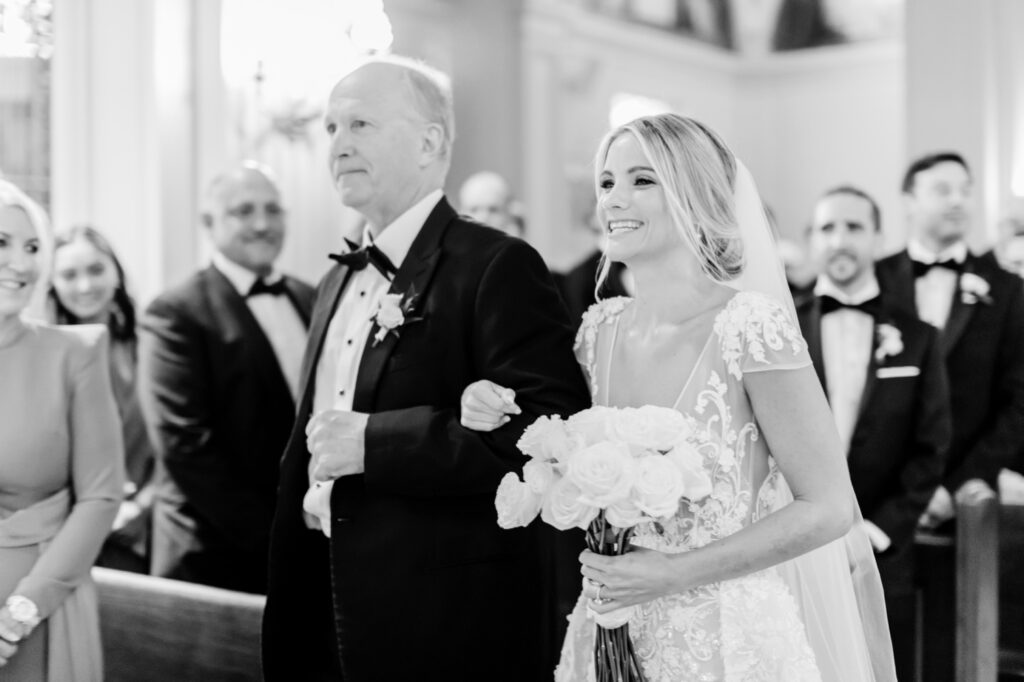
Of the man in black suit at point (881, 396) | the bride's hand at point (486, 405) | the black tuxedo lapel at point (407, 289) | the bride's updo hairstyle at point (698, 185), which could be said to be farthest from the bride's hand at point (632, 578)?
the man in black suit at point (881, 396)

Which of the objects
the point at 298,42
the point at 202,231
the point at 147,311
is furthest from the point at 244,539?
the point at 298,42

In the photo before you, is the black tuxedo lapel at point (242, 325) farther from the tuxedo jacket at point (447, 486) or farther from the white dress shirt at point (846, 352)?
the white dress shirt at point (846, 352)

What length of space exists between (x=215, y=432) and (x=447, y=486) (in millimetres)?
1808

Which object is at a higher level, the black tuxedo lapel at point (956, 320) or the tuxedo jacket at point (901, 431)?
the black tuxedo lapel at point (956, 320)

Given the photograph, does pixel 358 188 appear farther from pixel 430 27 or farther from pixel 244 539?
pixel 430 27

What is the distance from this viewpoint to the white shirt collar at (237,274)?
4762 millimetres

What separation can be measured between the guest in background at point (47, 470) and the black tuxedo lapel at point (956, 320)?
3245mm

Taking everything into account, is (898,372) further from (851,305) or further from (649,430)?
(649,430)

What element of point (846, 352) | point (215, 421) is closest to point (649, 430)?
point (846, 352)

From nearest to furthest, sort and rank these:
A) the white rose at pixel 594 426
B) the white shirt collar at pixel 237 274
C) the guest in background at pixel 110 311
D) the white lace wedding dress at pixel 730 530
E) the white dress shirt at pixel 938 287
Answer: the white rose at pixel 594 426, the white lace wedding dress at pixel 730 530, the white shirt collar at pixel 237 274, the white dress shirt at pixel 938 287, the guest in background at pixel 110 311

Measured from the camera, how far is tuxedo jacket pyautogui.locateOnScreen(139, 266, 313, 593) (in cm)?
443

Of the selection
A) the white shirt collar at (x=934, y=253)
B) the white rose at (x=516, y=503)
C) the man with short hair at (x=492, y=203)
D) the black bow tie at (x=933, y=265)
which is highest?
the man with short hair at (x=492, y=203)

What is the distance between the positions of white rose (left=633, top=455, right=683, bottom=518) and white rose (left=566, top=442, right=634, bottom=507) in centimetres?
2

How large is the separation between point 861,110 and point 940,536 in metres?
12.2
